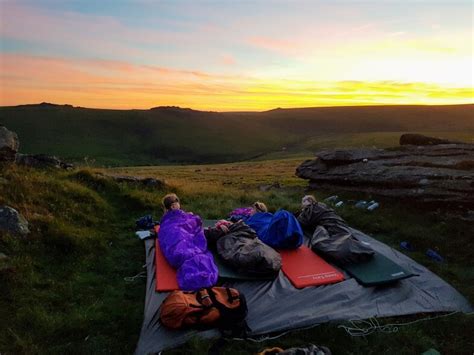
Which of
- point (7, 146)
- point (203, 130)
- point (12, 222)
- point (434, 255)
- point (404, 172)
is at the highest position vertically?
point (7, 146)

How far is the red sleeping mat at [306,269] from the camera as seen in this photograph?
324 inches

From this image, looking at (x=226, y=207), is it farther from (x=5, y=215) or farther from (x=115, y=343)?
(x=115, y=343)

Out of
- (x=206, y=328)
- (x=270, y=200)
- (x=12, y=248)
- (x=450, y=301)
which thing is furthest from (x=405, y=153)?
(x=12, y=248)

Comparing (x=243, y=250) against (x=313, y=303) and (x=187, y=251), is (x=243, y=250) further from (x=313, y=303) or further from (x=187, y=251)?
(x=313, y=303)

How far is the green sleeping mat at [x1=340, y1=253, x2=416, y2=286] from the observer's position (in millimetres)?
8258

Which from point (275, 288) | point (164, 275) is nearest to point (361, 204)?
point (275, 288)

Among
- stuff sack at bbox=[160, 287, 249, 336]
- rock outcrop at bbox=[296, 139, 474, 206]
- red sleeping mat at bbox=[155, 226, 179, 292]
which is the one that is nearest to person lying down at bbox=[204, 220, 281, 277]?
red sleeping mat at bbox=[155, 226, 179, 292]

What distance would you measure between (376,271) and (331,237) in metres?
1.58

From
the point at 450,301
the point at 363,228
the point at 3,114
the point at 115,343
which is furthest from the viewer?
the point at 3,114

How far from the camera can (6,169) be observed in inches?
533

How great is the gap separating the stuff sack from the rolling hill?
93.4 m

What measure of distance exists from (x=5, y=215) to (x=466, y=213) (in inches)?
524

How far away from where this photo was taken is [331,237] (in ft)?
32.7

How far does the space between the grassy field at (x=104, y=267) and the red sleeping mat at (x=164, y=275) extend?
1.84ft
